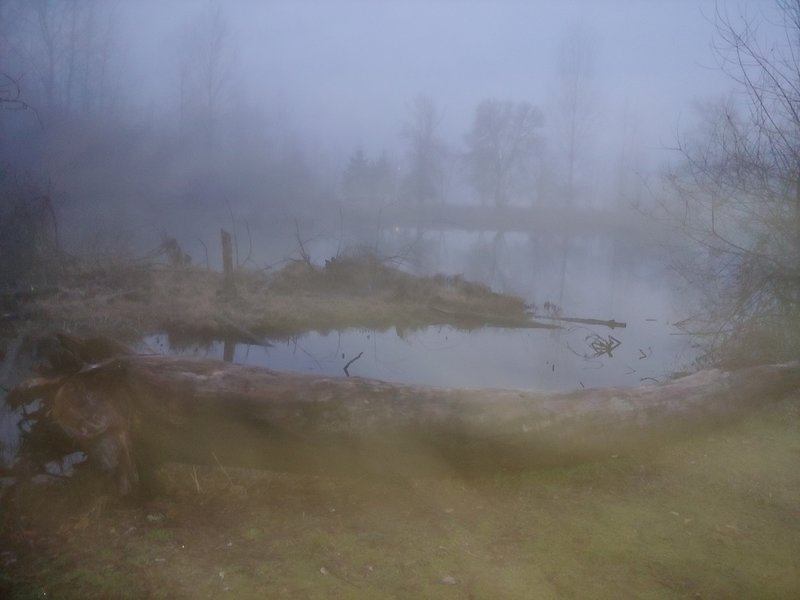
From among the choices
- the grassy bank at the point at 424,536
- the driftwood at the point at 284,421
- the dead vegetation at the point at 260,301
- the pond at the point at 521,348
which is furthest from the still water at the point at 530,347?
the grassy bank at the point at 424,536

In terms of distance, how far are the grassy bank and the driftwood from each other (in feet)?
0.69

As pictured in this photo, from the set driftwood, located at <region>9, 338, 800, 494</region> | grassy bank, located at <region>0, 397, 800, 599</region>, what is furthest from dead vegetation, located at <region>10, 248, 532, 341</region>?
grassy bank, located at <region>0, 397, 800, 599</region>

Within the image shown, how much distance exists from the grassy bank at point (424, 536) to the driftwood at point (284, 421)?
0.21 metres

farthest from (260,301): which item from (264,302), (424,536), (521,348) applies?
(424,536)

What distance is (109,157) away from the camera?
38906mm

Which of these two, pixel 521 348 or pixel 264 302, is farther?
pixel 264 302

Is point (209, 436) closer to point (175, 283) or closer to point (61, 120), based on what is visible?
point (175, 283)

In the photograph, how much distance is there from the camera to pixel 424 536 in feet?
16.3

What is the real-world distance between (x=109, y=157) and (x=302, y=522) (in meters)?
37.9

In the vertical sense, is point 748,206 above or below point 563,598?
above

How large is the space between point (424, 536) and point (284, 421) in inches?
55.7

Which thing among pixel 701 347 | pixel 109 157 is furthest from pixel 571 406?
pixel 109 157

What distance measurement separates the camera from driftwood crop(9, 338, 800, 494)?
5.66 meters

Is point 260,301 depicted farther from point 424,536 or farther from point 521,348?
point 424,536
